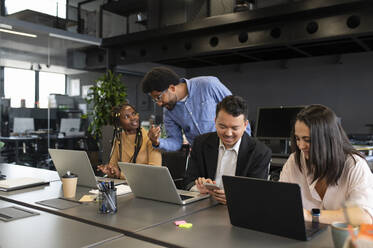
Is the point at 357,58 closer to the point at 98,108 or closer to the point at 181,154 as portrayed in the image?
the point at 98,108

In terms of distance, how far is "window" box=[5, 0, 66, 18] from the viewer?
581cm

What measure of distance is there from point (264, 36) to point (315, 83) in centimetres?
338

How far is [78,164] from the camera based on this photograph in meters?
2.07

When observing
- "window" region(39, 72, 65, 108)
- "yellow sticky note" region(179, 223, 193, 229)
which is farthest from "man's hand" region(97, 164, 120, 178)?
"window" region(39, 72, 65, 108)

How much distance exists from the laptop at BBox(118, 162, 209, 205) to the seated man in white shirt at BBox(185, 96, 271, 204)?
0.16 m

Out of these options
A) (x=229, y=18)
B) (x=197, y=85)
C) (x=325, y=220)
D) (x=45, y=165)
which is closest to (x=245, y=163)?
(x=325, y=220)

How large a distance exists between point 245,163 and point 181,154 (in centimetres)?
86

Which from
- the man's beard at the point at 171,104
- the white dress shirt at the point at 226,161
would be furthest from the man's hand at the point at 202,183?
the man's beard at the point at 171,104

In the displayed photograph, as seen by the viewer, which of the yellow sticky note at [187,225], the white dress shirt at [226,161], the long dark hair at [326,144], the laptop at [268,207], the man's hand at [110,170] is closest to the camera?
the laptop at [268,207]

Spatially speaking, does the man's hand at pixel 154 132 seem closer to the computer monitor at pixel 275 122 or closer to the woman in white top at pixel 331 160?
the woman in white top at pixel 331 160

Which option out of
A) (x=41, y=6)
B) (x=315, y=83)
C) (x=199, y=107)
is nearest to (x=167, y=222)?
(x=199, y=107)

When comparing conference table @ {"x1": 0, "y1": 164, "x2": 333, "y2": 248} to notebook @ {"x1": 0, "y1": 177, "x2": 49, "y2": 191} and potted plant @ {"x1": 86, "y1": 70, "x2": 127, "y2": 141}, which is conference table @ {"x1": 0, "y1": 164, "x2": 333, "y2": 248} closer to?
notebook @ {"x1": 0, "y1": 177, "x2": 49, "y2": 191}

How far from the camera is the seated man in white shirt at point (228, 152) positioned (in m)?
1.87

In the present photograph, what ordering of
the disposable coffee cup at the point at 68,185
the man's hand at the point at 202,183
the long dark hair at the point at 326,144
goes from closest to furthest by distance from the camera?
1. the long dark hair at the point at 326,144
2. the man's hand at the point at 202,183
3. the disposable coffee cup at the point at 68,185
